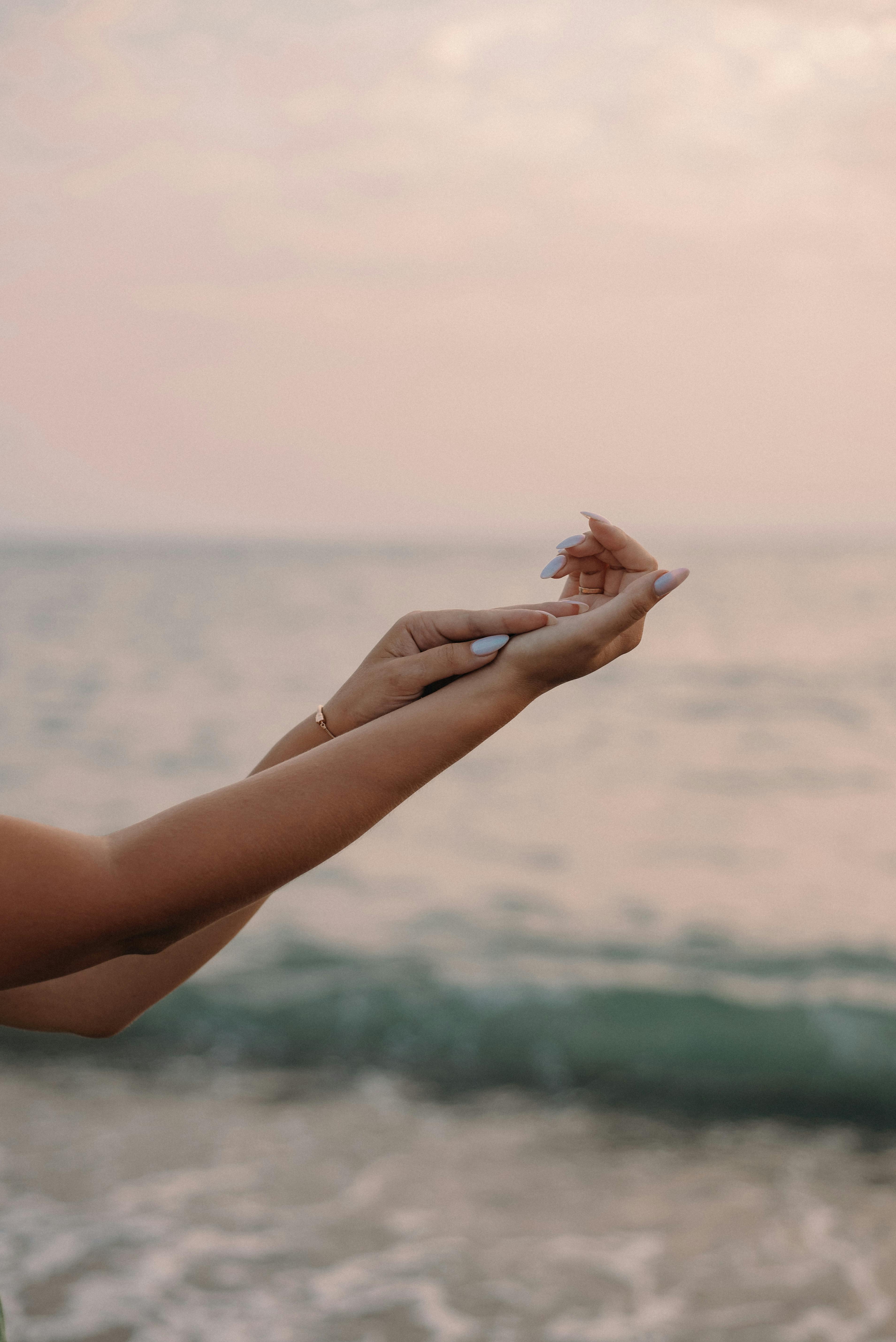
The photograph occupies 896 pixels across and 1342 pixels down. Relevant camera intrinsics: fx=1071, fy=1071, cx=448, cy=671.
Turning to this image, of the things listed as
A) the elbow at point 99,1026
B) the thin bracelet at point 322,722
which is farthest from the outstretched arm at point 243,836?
the elbow at point 99,1026

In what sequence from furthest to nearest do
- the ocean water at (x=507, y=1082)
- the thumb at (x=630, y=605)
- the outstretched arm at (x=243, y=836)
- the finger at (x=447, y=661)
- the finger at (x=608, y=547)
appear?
the ocean water at (x=507, y=1082), the finger at (x=608, y=547), the finger at (x=447, y=661), the thumb at (x=630, y=605), the outstretched arm at (x=243, y=836)

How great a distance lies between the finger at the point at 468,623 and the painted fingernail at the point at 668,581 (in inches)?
6.8

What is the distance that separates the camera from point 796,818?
10.8 meters

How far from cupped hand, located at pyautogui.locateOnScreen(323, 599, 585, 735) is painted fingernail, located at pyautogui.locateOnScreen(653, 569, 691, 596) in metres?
0.17

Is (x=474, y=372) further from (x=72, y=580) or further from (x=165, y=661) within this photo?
(x=72, y=580)

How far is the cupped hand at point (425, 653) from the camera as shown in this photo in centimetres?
177

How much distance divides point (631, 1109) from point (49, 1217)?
2.76 m

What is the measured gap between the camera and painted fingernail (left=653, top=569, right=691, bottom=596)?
5.53ft

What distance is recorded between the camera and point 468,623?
182cm

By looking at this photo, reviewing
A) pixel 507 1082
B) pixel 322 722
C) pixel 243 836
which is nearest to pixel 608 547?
pixel 322 722

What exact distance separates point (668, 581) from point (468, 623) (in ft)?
1.12

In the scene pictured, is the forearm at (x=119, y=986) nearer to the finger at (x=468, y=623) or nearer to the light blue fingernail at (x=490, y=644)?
the finger at (x=468, y=623)

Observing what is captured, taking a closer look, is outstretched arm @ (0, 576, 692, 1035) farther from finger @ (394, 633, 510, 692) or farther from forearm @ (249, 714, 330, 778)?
forearm @ (249, 714, 330, 778)

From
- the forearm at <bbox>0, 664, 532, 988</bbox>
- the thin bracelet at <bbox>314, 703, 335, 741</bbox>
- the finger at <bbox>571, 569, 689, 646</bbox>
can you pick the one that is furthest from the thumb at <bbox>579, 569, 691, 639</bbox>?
the thin bracelet at <bbox>314, 703, 335, 741</bbox>
